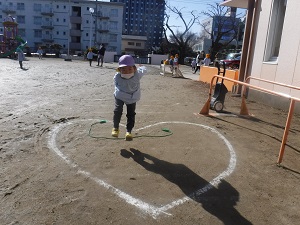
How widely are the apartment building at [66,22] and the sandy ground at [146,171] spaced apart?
58.2 metres

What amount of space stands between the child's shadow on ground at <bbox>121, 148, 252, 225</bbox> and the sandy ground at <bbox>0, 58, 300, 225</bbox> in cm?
1

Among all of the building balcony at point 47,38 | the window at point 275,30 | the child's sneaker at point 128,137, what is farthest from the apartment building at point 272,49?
the building balcony at point 47,38

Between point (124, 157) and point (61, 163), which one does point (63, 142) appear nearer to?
point (61, 163)

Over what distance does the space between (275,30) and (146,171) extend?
741 cm

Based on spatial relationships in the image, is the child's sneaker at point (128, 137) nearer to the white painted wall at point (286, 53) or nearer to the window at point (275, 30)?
the white painted wall at point (286, 53)

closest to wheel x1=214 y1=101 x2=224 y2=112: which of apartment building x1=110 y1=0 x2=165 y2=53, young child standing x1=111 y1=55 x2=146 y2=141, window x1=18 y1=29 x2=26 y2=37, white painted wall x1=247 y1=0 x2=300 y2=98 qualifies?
white painted wall x1=247 y1=0 x2=300 y2=98

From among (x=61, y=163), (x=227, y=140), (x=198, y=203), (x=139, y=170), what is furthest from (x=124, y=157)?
(x=227, y=140)

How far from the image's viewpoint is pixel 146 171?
3488 millimetres

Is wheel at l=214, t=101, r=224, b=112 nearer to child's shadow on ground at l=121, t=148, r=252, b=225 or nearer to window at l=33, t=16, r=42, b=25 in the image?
child's shadow on ground at l=121, t=148, r=252, b=225

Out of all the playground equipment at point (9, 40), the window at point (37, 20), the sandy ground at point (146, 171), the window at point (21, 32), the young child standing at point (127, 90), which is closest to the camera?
the sandy ground at point (146, 171)

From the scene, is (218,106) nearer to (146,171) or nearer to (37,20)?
(146,171)

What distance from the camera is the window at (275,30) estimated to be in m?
8.60

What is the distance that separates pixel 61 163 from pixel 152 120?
8.60 feet

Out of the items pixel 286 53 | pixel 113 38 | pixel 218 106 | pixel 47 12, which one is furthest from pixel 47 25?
pixel 218 106
